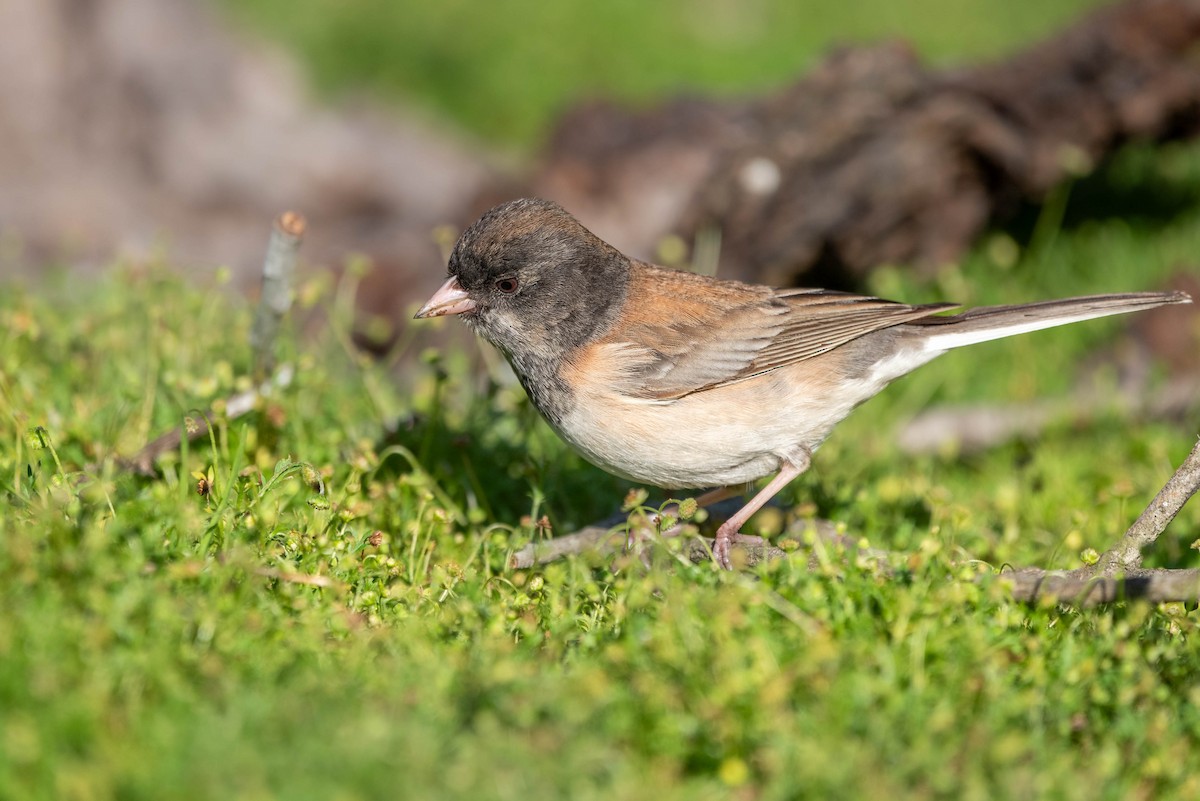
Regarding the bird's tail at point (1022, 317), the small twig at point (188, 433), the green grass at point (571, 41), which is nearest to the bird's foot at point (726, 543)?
the bird's tail at point (1022, 317)

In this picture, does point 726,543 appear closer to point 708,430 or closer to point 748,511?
point 748,511

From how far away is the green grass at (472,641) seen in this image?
260 cm

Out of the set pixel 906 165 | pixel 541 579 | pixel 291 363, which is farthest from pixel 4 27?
pixel 541 579

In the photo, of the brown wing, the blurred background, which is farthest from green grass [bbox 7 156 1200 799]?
the blurred background

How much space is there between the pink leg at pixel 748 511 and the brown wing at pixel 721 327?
374 mm

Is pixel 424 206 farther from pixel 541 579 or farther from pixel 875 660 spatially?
pixel 875 660

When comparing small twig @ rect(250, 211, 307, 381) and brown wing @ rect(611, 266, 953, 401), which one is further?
small twig @ rect(250, 211, 307, 381)

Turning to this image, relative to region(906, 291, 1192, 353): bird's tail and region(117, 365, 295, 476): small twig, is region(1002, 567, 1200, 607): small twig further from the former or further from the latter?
region(117, 365, 295, 476): small twig

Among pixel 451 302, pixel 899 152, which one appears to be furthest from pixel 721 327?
pixel 899 152

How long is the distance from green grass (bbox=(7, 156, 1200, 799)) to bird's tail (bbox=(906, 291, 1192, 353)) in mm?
633

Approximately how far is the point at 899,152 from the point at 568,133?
2.68m

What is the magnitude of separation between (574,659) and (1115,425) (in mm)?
4076

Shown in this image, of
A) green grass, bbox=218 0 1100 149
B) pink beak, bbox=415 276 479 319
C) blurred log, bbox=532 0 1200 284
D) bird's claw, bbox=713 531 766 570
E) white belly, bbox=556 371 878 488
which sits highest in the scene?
green grass, bbox=218 0 1100 149

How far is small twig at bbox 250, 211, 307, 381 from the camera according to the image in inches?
188
